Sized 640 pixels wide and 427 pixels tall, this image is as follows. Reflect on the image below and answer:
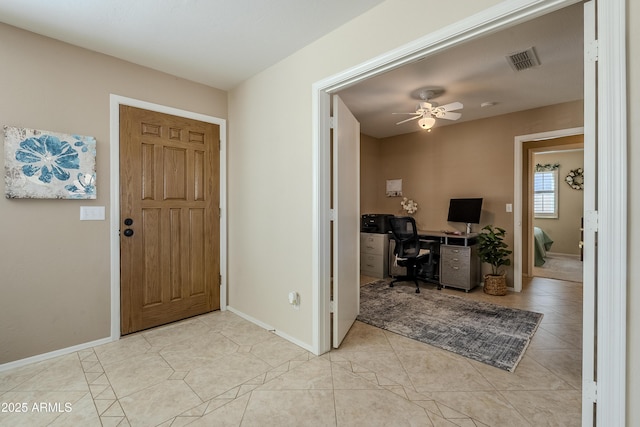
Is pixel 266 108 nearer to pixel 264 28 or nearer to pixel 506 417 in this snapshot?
pixel 264 28

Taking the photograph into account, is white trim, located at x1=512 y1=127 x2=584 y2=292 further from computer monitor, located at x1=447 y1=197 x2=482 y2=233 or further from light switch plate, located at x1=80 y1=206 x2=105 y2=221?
light switch plate, located at x1=80 y1=206 x2=105 y2=221

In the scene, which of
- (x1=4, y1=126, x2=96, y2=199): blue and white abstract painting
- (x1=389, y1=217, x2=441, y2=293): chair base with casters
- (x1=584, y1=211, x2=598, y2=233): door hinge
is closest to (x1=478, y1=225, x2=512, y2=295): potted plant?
(x1=389, y1=217, x2=441, y2=293): chair base with casters

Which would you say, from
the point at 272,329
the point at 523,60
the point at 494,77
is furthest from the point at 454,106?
the point at 272,329

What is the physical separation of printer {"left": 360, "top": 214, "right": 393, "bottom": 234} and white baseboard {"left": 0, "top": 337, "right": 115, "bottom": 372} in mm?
3815

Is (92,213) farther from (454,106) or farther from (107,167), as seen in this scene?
(454,106)

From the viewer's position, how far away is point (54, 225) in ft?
7.75

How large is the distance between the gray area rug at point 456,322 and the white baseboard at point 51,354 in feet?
8.02

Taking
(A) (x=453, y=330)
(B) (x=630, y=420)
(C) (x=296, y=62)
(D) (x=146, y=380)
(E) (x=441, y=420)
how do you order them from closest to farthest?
(B) (x=630, y=420) → (E) (x=441, y=420) → (D) (x=146, y=380) → (C) (x=296, y=62) → (A) (x=453, y=330)

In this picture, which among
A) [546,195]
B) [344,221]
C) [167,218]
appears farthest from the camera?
[546,195]

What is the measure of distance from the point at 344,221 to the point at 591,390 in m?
1.83

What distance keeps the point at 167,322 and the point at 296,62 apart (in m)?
2.81

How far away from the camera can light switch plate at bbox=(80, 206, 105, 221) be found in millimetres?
2494

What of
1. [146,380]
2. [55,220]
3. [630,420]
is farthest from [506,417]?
[55,220]

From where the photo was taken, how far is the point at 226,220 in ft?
11.2
